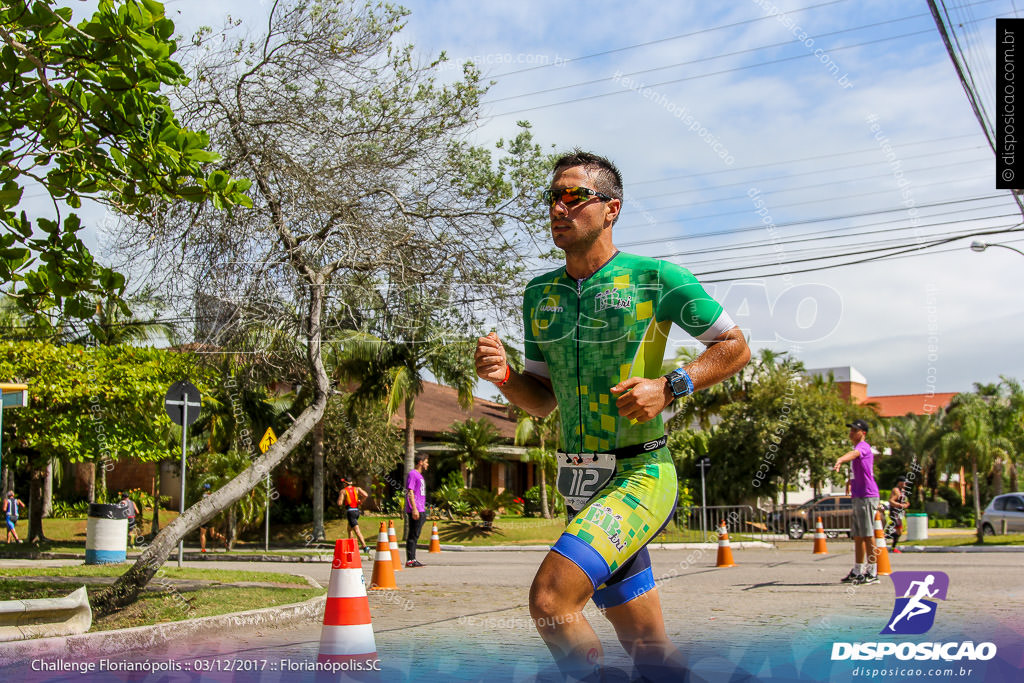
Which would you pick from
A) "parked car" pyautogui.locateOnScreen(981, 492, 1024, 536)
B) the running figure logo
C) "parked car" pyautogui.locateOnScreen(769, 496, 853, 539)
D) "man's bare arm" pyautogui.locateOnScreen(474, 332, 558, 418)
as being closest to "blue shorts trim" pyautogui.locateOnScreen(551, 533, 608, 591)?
"man's bare arm" pyautogui.locateOnScreen(474, 332, 558, 418)

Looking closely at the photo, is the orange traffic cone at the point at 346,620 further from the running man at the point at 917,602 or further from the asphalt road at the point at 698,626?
the running man at the point at 917,602

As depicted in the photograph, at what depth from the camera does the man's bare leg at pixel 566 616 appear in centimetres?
291

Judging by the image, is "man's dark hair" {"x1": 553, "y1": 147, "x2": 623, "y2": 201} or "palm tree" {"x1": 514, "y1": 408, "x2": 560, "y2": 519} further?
"palm tree" {"x1": 514, "y1": 408, "x2": 560, "y2": 519}

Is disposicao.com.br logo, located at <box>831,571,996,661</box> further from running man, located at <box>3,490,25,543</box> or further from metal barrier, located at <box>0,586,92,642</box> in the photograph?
running man, located at <box>3,490,25,543</box>

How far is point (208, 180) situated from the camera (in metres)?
6.89

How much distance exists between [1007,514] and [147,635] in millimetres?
26893

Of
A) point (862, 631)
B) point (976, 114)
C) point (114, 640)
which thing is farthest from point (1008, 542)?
point (114, 640)

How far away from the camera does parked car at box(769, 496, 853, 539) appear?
31047 mm

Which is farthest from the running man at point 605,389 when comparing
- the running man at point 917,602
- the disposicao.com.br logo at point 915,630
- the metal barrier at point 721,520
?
the metal barrier at point 721,520

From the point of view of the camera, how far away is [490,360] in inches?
140

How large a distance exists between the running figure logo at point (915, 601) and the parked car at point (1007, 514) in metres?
19.0

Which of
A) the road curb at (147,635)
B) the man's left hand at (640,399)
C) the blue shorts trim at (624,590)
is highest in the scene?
the man's left hand at (640,399)

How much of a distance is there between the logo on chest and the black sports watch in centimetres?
35

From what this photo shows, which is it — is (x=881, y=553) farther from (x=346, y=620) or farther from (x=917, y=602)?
(x=346, y=620)
